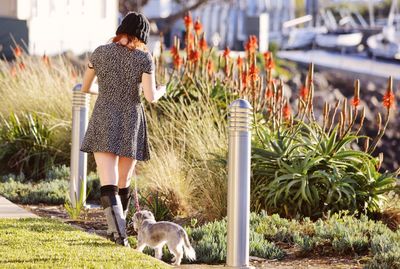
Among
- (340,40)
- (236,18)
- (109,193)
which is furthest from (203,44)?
(340,40)

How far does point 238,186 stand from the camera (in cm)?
764

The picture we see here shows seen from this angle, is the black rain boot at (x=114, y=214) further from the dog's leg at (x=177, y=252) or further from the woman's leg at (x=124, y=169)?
the dog's leg at (x=177, y=252)

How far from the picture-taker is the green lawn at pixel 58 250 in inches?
292

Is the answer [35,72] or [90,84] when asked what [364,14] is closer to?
[35,72]

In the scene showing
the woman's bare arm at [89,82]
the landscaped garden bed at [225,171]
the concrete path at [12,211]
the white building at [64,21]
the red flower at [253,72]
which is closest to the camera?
the landscaped garden bed at [225,171]

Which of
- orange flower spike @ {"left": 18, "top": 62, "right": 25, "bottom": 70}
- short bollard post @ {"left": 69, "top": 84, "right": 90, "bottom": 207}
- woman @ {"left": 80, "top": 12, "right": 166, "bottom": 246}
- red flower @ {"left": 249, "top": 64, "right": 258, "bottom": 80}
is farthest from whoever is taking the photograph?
orange flower spike @ {"left": 18, "top": 62, "right": 25, "bottom": 70}

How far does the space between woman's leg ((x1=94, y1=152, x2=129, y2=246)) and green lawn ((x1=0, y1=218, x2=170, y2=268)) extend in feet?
0.41

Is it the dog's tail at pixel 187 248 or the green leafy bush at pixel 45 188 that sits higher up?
the dog's tail at pixel 187 248

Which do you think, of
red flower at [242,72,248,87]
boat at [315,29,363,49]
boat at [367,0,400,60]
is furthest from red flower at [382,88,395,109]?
boat at [315,29,363,49]

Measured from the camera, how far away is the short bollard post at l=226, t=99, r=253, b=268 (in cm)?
763

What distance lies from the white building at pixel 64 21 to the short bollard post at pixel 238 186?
1765 centimetres

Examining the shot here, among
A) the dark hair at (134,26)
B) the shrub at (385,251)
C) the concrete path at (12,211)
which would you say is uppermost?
the dark hair at (134,26)

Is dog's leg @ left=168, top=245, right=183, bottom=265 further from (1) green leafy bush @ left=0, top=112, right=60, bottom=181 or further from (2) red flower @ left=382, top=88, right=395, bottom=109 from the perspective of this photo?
(1) green leafy bush @ left=0, top=112, right=60, bottom=181

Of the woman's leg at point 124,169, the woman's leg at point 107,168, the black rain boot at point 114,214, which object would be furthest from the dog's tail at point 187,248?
the woman's leg at point 124,169
